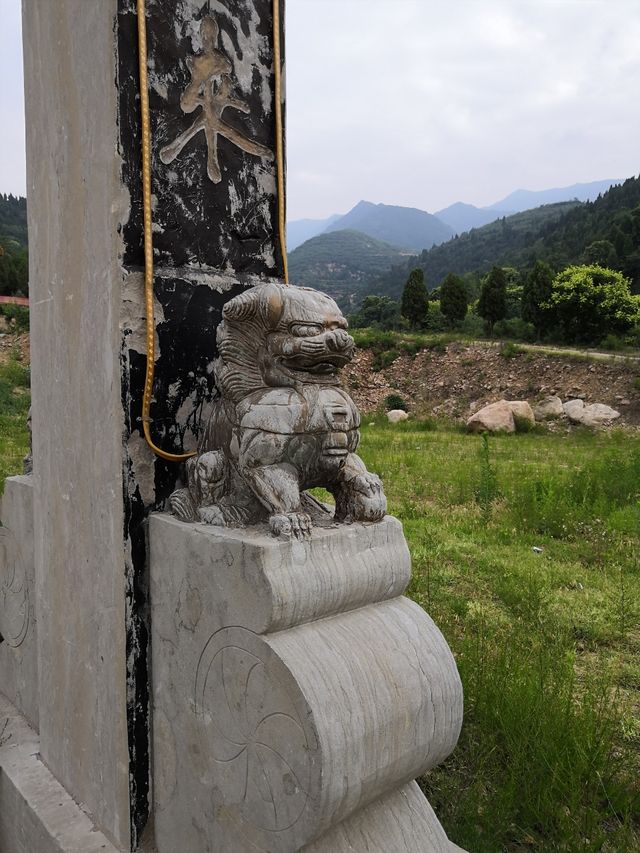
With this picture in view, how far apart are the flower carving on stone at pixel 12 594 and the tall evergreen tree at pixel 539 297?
16537 millimetres

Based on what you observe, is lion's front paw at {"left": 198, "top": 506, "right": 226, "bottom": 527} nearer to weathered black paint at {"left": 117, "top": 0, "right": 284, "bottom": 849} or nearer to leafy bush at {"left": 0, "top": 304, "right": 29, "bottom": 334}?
weathered black paint at {"left": 117, "top": 0, "right": 284, "bottom": 849}

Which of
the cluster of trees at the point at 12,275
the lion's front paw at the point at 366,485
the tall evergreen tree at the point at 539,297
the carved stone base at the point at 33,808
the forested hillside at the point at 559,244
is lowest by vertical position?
the carved stone base at the point at 33,808

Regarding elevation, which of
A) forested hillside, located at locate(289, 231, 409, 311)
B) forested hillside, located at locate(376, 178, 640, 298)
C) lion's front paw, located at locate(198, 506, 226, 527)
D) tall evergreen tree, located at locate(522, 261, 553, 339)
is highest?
forested hillside, located at locate(289, 231, 409, 311)

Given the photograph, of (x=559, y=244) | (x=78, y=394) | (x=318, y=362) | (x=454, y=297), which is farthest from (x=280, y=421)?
(x=559, y=244)

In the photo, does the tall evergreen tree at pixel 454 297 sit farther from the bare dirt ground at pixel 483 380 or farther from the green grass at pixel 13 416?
the green grass at pixel 13 416

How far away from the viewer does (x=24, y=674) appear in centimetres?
229

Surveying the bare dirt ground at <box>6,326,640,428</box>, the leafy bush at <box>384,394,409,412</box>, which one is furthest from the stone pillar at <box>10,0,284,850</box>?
the leafy bush at <box>384,394,409,412</box>

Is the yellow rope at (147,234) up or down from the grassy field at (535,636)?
up

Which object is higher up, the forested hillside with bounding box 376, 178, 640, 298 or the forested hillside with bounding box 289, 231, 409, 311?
the forested hillside with bounding box 289, 231, 409, 311

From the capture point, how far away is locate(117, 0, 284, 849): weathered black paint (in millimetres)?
1626

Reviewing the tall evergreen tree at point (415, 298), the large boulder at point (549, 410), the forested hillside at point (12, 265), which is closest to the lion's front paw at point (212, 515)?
the large boulder at point (549, 410)

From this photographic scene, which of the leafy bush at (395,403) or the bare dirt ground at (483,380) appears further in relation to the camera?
the leafy bush at (395,403)

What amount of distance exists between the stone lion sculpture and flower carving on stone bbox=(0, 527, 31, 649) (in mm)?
990

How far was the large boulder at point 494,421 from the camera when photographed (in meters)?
10.5
